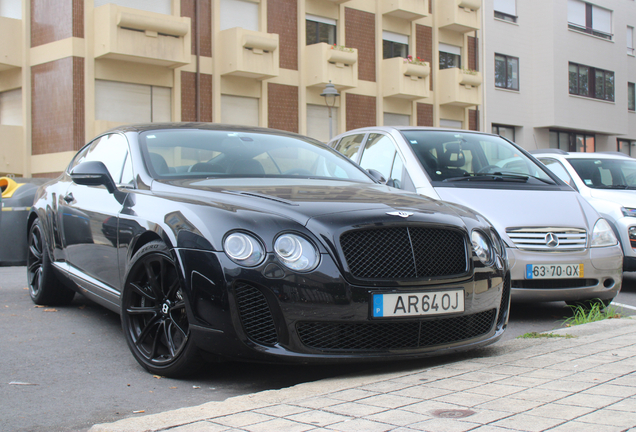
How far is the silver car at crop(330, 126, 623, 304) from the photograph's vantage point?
5.93 meters

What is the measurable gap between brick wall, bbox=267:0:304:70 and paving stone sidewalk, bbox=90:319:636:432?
22.0 meters

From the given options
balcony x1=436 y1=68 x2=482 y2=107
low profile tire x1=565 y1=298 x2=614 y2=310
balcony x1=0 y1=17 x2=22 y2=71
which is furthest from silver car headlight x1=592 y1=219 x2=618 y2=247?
balcony x1=436 y1=68 x2=482 y2=107

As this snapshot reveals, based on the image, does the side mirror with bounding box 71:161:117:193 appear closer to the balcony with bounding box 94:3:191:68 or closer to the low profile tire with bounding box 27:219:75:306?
the low profile tire with bounding box 27:219:75:306

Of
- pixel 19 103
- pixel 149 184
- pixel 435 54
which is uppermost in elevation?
pixel 435 54

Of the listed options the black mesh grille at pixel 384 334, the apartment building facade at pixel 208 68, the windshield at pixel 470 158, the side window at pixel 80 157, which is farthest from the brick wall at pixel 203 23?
the black mesh grille at pixel 384 334

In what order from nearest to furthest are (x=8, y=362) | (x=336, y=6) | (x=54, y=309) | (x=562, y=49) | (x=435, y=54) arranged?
1. (x=8, y=362)
2. (x=54, y=309)
3. (x=336, y=6)
4. (x=435, y=54)
5. (x=562, y=49)

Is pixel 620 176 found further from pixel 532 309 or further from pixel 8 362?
pixel 8 362

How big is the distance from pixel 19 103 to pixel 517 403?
21.1 m

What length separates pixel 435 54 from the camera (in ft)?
101

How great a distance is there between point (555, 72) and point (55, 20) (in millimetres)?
22578

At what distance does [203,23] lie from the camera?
2312 centimetres

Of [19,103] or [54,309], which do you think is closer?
[54,309]

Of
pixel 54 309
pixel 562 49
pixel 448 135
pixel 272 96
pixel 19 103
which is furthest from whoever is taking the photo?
pixel 562 49

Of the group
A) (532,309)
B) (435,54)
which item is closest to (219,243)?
(532,309)
